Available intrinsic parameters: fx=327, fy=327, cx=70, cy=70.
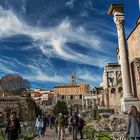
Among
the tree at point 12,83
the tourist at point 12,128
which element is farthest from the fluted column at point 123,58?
the tree at point 12,83

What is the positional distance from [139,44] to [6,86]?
134 ft

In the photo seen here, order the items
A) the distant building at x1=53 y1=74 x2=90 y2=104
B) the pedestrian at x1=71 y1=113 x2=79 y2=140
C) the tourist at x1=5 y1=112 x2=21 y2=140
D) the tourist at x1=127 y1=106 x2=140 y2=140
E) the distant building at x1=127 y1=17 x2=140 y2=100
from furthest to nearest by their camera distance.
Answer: the distant building at x1=53 y1=74 x2=90 y2=104, the distant building at x1=127 y1=17 x2=140 y2=100, the pedestrian at x1=71 y1=113 x2=79 y2=140, the tourist at x1=5 y1=112 x2=21 y2=140, the tourist at x1=127 y1=106 x2=140 y2=140

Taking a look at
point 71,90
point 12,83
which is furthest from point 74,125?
point 71,90

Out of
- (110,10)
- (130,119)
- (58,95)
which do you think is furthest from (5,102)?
(58,95)

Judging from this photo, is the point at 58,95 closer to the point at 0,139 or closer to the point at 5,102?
the point at 5,102

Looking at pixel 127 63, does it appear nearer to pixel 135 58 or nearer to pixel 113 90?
pixel 135 58

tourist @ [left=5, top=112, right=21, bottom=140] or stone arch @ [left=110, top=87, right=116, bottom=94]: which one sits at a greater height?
stone arch @ [left=110, top=87, right=116, bottom=94]

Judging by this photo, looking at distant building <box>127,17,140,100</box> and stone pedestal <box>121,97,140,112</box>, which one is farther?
distant building <box>127,17,140,100</box>

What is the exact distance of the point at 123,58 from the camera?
76.3ft

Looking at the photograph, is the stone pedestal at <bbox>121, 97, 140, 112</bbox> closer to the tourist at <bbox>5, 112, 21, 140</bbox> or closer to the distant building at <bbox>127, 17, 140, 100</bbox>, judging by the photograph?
the distant building at <bbox>127, 17, 140, 100</bbox>

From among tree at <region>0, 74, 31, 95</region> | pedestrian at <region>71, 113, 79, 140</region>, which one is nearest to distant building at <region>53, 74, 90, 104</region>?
tree at <region>0, 74, 31, 95</region>

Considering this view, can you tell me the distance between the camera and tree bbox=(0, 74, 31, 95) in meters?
72.1

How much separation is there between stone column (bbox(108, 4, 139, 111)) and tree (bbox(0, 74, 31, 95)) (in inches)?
1968

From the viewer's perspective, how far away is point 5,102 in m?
59.8
